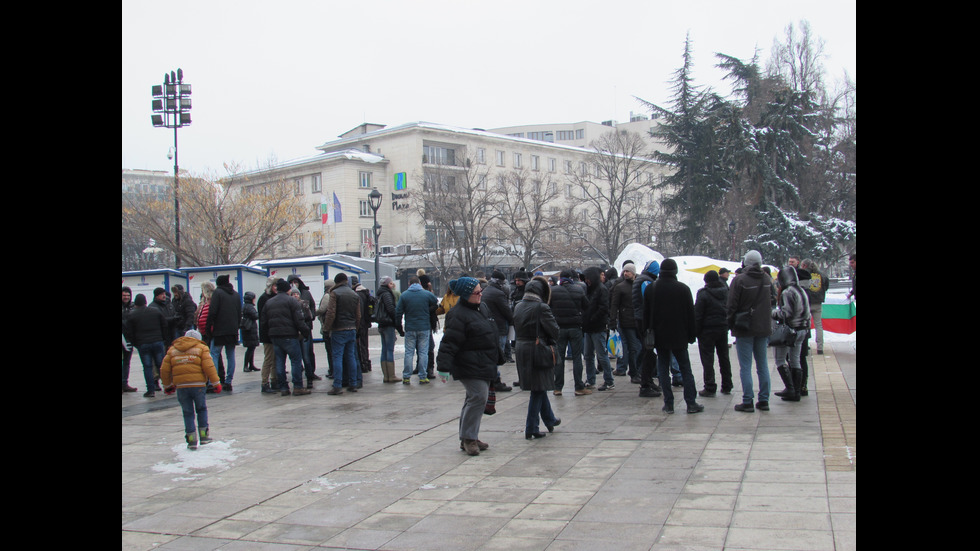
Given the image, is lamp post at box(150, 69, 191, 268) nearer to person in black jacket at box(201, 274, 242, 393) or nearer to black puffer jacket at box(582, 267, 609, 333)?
person in black jacket at box(201, 274, 242, 393)

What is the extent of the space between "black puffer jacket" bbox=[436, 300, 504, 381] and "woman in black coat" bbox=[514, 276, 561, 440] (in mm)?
512

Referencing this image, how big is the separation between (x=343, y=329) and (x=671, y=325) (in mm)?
5232

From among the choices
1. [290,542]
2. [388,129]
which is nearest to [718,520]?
[290,542]

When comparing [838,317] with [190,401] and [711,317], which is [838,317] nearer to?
[711,317]

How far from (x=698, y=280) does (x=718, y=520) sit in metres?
13.7

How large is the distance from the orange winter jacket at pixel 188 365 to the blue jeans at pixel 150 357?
4955 millimetres

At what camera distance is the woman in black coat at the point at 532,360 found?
8.09 m

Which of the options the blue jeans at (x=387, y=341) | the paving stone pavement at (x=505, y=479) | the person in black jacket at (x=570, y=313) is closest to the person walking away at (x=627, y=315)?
the person in black jacket at (x=570, y=313)

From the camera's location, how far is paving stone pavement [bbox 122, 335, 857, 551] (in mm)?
4961

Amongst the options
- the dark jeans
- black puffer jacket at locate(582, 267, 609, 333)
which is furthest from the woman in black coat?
black puffer jacket at locate(582, 267, 609, 333)

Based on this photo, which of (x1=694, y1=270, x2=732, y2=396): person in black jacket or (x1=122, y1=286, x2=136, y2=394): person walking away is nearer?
(x1=694, y1=270, x2=732, y2=396): person in black jacket

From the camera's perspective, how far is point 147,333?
12.6 m

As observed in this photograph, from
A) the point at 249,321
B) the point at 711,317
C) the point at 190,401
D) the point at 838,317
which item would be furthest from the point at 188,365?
the point at 838,317
